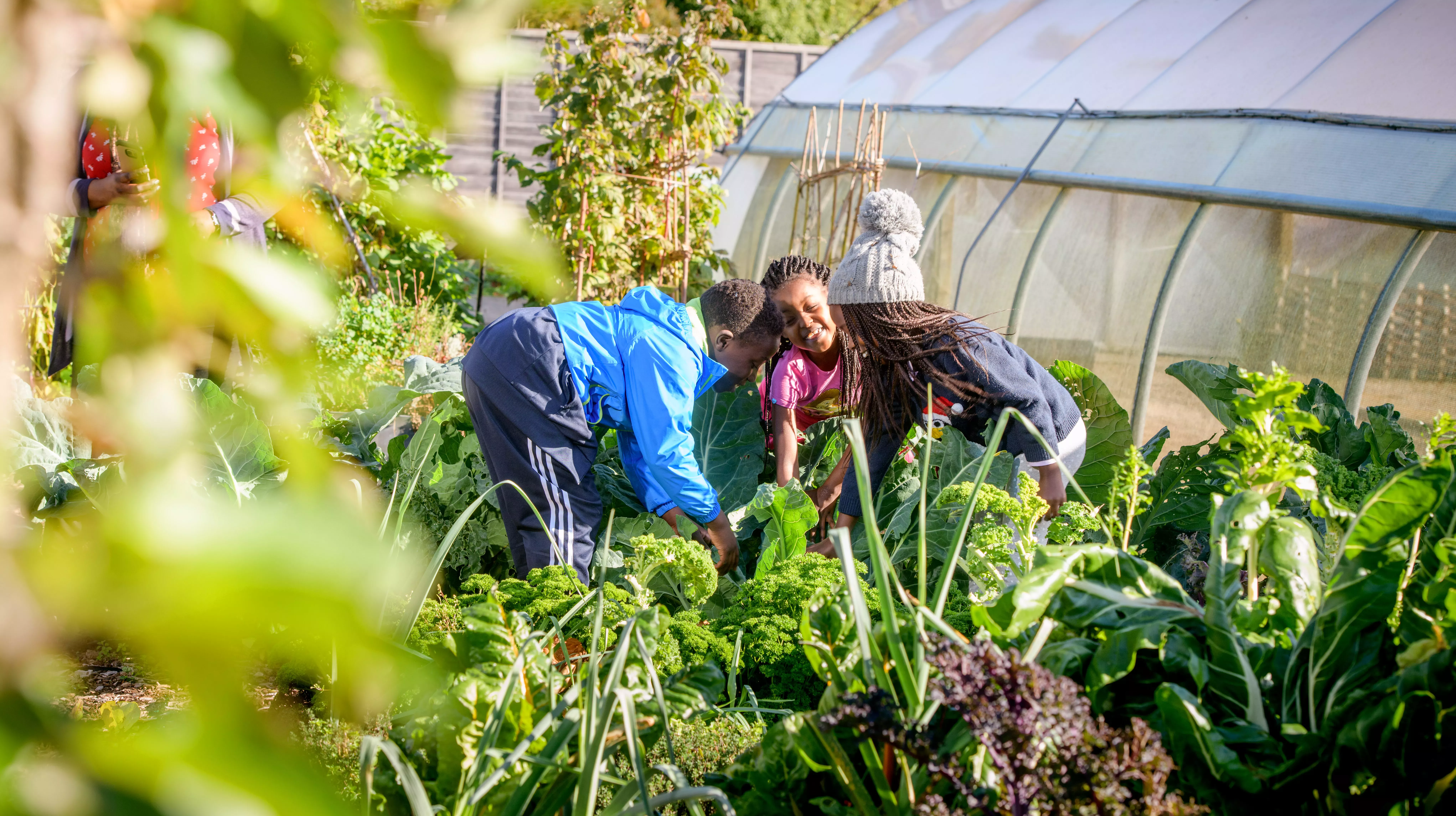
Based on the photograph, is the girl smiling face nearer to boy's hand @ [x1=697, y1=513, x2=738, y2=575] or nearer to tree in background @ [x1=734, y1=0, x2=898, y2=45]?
boy's hand @ [x1=697, y1=513, x2=738, y2=575]

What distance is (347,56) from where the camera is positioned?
0.35 metres

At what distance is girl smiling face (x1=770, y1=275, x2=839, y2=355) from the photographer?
3.46 metres

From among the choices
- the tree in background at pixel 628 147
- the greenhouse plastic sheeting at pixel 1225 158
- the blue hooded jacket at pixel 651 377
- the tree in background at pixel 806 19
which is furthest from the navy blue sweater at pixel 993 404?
the tree in background at pixel 806 19

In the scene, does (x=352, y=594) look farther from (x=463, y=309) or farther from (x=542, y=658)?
(x=463, y=309)

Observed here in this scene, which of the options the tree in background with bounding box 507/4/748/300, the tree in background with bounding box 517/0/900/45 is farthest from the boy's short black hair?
the tree in background with bounding box 517/0/900/45

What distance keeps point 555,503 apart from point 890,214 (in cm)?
130

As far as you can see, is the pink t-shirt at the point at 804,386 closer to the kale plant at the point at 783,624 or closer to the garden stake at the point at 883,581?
the kale plant at the point at 783,624

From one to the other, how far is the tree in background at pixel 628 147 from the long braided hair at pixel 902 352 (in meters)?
3.95

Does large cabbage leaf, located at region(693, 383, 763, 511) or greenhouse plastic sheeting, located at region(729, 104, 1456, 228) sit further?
greenhouse plastic sheeting, located at region(729, 104, 1456, 228)

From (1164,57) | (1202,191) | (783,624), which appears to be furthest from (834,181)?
(783,624)

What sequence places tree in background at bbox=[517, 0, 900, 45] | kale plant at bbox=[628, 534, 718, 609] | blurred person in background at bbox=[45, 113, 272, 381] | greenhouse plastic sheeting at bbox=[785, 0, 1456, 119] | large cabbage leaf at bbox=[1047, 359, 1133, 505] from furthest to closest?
tree in background at bbox=[517, 0, 900, 45], greenhouse plastic sheeting at bbox=[785, 0, 1456, 119], large cabbage leaf at bbox=[1047, 359, 1133, 505], blurred person in background at bbox=[45, 113, 272, 381], kale plant at bbox=[628, 534, 718, 609]

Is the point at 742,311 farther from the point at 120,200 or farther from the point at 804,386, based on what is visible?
the point at 120,200

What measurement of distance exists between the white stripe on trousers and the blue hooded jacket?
0.20 metres

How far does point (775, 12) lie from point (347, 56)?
17020 mm
